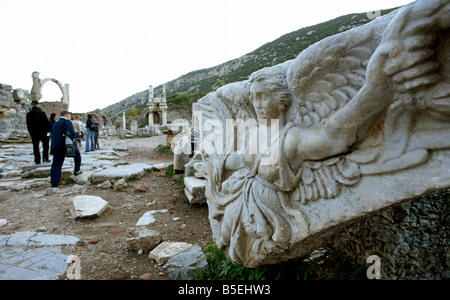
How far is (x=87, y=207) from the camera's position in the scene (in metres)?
3.61

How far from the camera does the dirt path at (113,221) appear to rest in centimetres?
246

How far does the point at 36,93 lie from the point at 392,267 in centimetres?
1700

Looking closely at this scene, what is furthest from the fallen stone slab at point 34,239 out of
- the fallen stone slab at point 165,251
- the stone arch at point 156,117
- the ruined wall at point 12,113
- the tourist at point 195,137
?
the stone arch at point 156,117

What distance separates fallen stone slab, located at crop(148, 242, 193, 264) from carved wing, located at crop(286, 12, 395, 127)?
1.81 m

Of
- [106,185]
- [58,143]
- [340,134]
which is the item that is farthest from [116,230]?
[340,134]

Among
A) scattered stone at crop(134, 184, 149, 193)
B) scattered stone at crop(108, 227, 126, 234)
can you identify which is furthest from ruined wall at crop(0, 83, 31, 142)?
scattered stone at crop(108, 227, 126, 234)

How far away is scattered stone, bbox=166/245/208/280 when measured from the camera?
2.05 m

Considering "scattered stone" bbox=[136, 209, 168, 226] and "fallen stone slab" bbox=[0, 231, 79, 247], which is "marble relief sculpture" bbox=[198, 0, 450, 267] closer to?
"scattered stone" bbox=[136, 209, 168, 226]

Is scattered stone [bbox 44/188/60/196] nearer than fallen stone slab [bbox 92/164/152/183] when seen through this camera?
Yes
